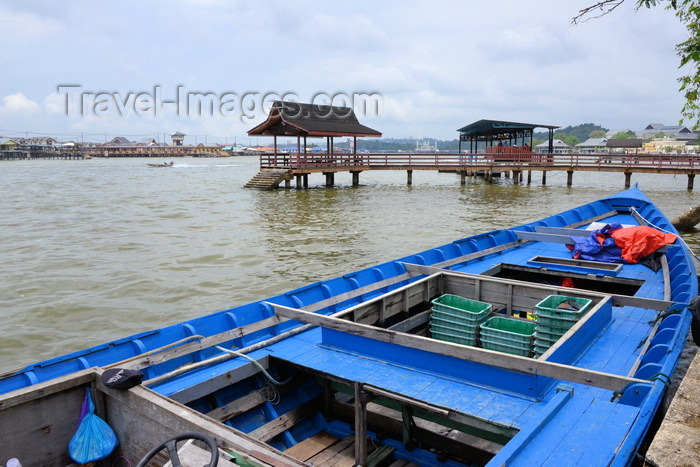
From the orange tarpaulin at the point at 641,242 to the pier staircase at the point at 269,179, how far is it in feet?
82.7

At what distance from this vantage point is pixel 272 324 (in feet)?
18.0

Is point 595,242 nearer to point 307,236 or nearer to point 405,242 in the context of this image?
point 405,242

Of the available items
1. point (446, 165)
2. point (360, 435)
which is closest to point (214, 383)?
point (360, 435)

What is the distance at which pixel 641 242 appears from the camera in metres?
8.66

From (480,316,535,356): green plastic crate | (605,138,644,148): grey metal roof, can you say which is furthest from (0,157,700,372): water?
(605,138,644,148): grey metal roof

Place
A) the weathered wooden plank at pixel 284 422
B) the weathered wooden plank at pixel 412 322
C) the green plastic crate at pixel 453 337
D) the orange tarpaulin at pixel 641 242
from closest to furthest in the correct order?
the weathered wooden plank at pixel 284 422, the green plastic crate at pixel 453 337, the weathered wooden plank at pixel 412 322, the orange tarpaulin at pixel 641 242

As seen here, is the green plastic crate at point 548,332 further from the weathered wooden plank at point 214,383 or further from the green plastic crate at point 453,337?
the weathered wooden plank at point 214,383

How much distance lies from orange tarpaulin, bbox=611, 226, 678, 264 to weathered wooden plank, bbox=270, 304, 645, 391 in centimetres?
578

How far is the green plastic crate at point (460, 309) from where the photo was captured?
5.80 metres

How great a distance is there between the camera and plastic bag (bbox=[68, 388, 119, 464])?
3473mm

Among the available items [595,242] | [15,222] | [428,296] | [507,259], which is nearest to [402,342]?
[428,296]

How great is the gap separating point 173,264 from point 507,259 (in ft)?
28.3

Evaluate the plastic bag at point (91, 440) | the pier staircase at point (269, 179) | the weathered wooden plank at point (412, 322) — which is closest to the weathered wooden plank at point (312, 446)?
the plastic bag at point (91, 440)

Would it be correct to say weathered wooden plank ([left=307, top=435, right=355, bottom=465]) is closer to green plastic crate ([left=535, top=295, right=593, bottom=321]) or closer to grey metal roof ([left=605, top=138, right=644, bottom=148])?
green plastic crate ([left=535, top=295, right=593, bottom=321])
